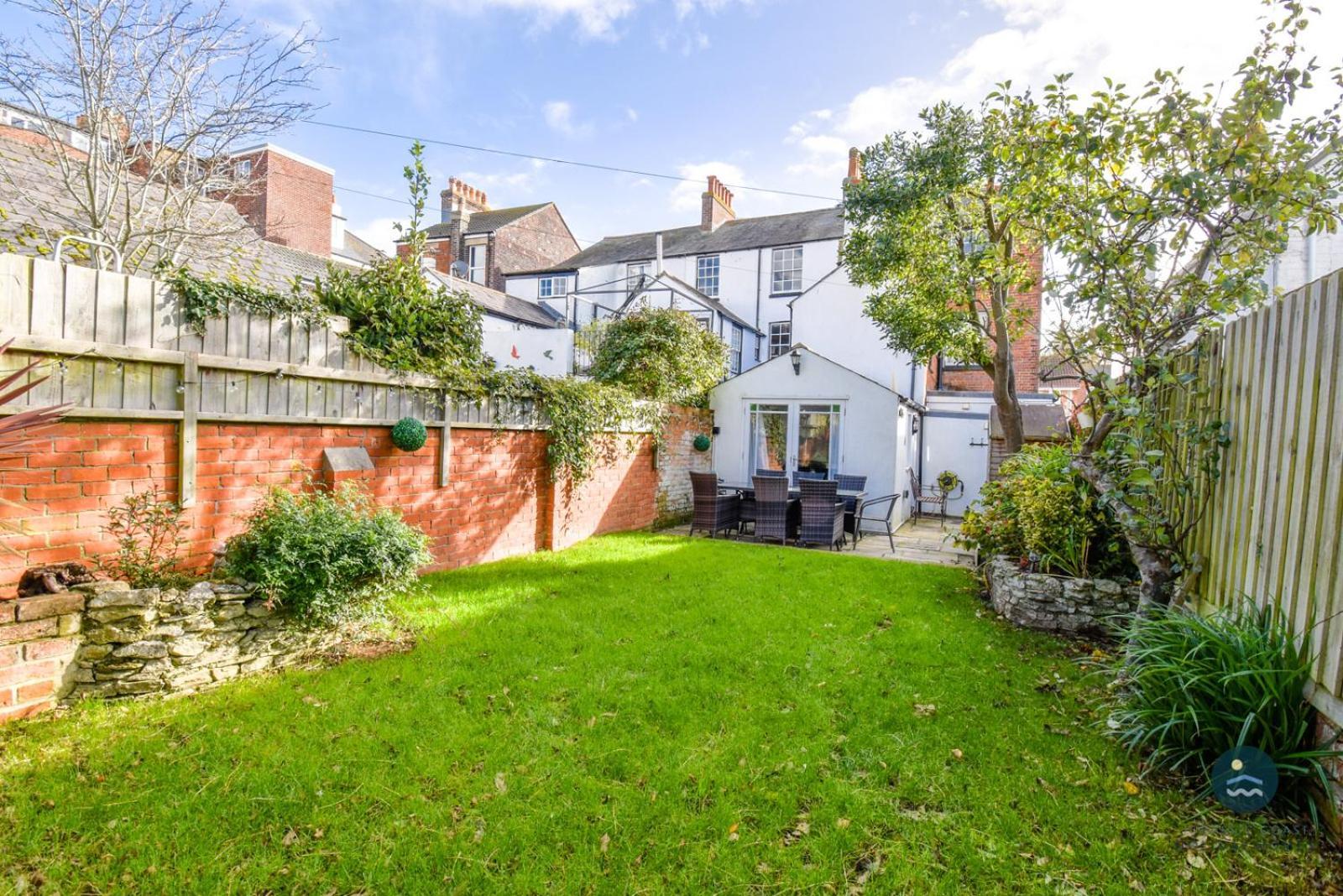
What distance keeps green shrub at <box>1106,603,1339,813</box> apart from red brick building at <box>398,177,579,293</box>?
22.7 metres

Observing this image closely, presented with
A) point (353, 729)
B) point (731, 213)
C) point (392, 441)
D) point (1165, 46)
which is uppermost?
point (731, 213)

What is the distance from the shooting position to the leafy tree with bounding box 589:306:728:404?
36.4 ft

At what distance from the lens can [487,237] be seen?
73.3ft

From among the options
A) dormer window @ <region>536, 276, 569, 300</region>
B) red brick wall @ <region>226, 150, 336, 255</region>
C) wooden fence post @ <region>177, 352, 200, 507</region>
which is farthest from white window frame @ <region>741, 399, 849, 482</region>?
red brick wall @ <region>226, 150, 336, 255</region>

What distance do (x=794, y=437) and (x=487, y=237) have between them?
52.8 ft

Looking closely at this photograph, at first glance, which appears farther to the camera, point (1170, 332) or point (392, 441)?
point (392, 441)

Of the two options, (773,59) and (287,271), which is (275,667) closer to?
(287,271)

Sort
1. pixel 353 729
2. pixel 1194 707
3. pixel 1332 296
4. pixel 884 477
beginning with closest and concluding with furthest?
pixel 1332 296 < pixel 1194 707 < pixel 353 729 < pixel 884 477

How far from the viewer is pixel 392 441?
5.73 m

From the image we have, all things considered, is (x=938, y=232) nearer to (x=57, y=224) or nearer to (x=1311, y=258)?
(x=1311, y=258)

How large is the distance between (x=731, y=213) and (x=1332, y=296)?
2259 cm

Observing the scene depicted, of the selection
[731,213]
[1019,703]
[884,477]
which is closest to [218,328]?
[1019,703]

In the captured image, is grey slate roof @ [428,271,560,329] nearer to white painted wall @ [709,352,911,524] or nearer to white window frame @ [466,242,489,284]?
white window frame @ [466,242,489,284]

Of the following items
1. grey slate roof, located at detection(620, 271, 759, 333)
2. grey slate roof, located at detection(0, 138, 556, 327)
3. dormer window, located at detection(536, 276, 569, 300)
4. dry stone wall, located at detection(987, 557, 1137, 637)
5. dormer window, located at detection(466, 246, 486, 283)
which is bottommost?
dry stone wall, located at detection(987, 557, 1137, 637)
